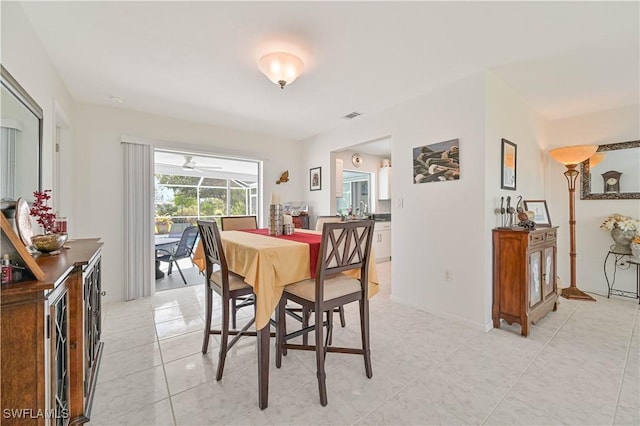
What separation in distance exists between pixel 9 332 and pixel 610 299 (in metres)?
5.20

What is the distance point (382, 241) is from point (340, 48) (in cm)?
414

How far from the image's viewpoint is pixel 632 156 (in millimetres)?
3217

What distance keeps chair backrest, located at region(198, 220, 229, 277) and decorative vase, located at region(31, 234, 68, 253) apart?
2.46 feet

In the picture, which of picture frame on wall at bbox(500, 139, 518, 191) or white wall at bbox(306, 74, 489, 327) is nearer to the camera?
white wall at bbox(306, 74, 489, 327)

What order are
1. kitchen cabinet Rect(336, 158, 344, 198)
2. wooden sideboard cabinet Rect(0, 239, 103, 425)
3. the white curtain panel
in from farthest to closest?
kitchen cabinet Rect(336, 158, 344, 198), the white curtain panel, wooden sideboard cabinet Rect(0, 239, 103, 425)

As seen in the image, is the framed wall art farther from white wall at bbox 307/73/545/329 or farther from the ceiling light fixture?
the ceiling light fixture

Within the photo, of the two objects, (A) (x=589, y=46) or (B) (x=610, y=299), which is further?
(B) (x=610, y=299)

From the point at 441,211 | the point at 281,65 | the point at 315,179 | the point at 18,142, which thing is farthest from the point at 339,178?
the point at 18,142

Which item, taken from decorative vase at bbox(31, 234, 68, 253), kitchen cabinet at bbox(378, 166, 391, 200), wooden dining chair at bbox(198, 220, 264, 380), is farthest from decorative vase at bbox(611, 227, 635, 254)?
decorative vase at bbox(31, 234, 68, 253)

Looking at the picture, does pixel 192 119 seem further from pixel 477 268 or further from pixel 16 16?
pixel 477 268

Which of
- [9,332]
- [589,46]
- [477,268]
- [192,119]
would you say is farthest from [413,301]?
[192,119]

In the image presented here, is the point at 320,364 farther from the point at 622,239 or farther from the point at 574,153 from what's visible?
the point at 622,239

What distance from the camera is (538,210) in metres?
3.04

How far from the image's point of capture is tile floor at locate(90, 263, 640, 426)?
147cm
